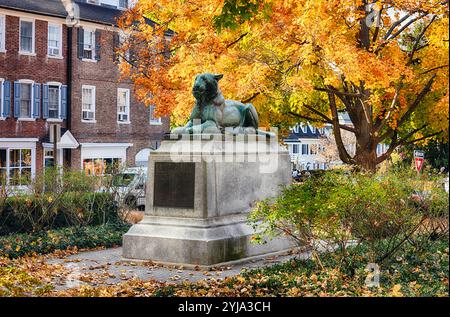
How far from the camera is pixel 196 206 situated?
13.4 metres

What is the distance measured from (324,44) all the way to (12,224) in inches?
344

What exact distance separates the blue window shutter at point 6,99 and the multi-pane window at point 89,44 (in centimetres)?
588

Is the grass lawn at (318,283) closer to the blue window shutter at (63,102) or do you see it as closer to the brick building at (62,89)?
the brick building at (62,89)

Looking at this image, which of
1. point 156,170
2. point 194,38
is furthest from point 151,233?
point 194,38

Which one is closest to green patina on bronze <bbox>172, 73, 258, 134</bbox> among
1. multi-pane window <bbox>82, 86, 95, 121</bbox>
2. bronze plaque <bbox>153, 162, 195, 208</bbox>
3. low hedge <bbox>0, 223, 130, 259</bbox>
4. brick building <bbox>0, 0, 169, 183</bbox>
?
bronze plaque <bbox>153, 162, 195, 208</bbox>

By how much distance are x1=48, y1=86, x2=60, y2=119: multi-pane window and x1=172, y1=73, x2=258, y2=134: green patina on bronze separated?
29.0 metres

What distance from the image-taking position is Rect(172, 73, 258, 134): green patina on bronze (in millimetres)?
14167

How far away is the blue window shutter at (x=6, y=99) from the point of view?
39938 millimetres

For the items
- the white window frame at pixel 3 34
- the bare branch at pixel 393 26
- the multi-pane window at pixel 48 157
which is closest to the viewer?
the bare branch at pixel 393 26

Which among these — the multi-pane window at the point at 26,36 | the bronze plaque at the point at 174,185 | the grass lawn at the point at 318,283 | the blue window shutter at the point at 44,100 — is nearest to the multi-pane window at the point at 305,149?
the blue window shutter at the point at 44,100

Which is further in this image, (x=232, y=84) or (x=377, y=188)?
(x=232, y=84)

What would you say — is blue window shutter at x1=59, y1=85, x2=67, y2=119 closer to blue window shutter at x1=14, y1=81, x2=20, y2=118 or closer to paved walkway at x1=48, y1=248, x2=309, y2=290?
blue window shutter at x1=14, y1=81, x2=20, y2=118
